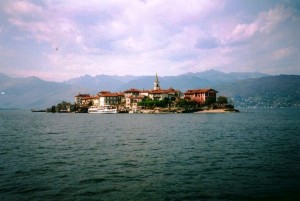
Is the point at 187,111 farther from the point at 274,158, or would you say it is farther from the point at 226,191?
the point at 226,191

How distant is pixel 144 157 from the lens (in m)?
32.6

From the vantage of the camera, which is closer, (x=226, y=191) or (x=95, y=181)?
(x=226, y=191)

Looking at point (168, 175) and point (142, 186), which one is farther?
point (168, 175)

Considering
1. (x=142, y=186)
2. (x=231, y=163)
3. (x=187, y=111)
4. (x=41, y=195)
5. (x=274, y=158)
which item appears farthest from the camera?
(x=187, y=111)

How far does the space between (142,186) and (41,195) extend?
23.5 ft

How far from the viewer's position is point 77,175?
24781 mm

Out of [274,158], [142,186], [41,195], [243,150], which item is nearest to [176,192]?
[142,186]

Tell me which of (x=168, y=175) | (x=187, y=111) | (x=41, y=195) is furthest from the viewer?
(x=187, y=111)

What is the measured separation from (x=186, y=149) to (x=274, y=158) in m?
11.1

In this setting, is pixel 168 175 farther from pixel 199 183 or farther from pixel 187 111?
pixel 187 111

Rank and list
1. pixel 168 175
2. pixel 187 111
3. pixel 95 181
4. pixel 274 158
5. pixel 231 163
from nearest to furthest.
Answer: pixel 95 181
pixel 168 175
pixel 231 163
pixel 274 158
pixel 187 111

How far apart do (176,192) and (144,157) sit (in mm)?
12767

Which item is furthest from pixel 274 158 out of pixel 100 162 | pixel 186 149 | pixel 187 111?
pixel 187 111

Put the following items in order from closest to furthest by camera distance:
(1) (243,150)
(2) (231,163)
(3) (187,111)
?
(2) (231,163), (1) (243,150), (3) (187,111)
